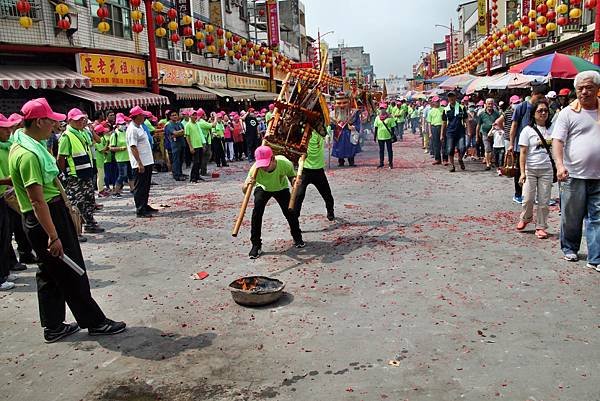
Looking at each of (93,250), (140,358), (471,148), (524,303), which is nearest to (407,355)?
(524,303)

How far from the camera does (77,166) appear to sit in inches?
341

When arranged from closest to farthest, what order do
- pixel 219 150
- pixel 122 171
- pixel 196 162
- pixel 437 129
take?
pixel 122 171 → pixel 196 162 → pixel 437 129 → pixel 219 150

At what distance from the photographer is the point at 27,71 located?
15008 mm

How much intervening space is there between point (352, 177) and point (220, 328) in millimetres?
9730

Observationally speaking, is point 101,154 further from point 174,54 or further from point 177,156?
point 174,54

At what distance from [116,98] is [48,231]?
14.0 metres

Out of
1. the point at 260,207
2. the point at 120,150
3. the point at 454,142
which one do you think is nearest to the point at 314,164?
the point at 260,207

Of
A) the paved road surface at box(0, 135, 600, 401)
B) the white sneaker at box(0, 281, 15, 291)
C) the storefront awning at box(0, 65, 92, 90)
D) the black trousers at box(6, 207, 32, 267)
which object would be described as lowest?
→ the paved road surface at box(0, 135, 600, 401)

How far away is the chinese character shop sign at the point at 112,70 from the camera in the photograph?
1734 centimetres

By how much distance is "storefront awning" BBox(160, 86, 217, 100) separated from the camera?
22297 millimetres

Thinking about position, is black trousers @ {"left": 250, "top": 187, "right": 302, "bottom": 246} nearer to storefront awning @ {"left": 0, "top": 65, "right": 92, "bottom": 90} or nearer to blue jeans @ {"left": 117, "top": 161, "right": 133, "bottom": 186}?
blue jeans @ {"left": 117, "top": 161, "right": 133, "bottom": 186}

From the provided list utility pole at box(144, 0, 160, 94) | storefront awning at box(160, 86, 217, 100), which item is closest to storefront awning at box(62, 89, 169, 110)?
utility pole at box(144, 0, 160, 94)

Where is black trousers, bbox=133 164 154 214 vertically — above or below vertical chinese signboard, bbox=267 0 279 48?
below

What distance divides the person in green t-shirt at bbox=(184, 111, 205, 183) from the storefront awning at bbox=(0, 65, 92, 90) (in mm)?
4015
